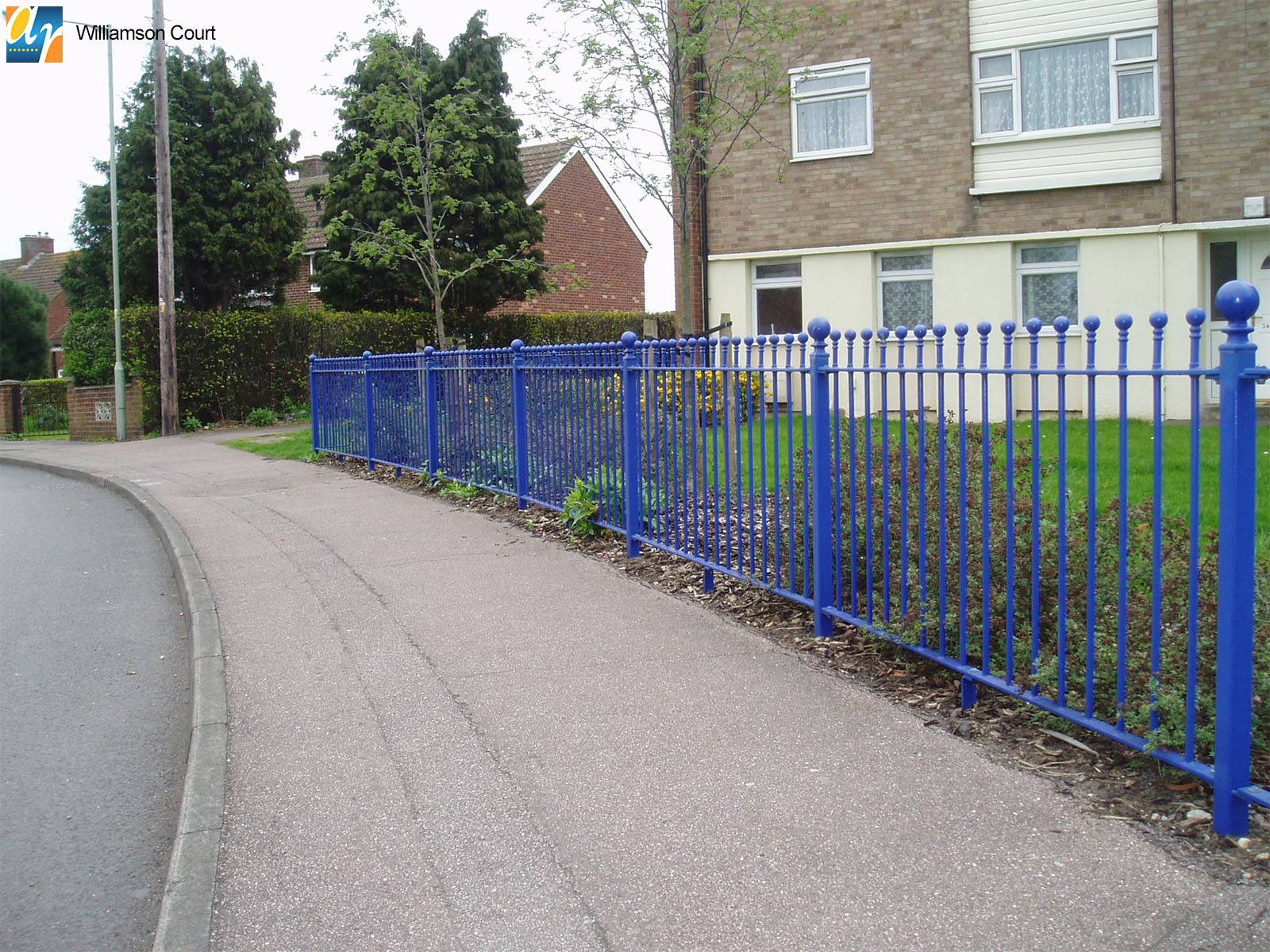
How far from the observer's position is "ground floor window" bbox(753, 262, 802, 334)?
19281 millimetres

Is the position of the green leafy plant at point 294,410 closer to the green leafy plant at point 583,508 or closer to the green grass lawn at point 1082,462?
the green leafy plant at point 583,508

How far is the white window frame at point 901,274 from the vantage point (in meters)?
18.2

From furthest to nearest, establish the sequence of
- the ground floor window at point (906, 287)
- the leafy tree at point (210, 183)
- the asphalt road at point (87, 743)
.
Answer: the leafy tree at point (210, 183), the ground floor window at point (906, 287), the asphalt road at point (87, 743)

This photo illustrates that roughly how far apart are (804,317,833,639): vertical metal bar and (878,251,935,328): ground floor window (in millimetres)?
12754

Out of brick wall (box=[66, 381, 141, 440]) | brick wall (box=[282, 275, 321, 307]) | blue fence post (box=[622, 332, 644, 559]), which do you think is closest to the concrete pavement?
blue fence post (box=[622, 332, 644, 559])

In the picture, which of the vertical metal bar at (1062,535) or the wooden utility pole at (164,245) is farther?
the wooden utility pole at (164,245)

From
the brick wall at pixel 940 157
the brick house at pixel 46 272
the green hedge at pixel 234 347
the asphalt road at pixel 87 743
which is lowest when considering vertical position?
the asphalt road at pixel 87 743

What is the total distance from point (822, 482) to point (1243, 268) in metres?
13.4

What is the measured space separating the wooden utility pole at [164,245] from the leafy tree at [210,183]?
3816 mm

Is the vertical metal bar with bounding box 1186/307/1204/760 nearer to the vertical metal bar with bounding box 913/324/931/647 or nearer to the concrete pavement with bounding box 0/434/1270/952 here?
the concrete pavement with bounding box 0/434/1270/952

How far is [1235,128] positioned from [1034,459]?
14021 mm

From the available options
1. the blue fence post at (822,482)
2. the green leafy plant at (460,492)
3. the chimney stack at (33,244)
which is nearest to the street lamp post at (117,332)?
the green leafy plant at (460,492)

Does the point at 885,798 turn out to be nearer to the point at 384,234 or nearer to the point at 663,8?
the point at 663,8

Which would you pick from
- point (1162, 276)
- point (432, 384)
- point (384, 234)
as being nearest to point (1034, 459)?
point (432, 384)
